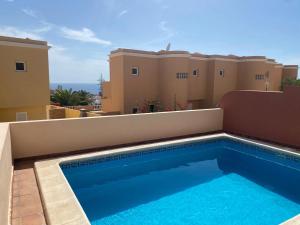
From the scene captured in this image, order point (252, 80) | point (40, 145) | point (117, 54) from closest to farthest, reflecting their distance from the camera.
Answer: point (40, 145) < point (117, 54) < point (252, 80)

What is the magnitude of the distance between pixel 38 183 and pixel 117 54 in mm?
16707

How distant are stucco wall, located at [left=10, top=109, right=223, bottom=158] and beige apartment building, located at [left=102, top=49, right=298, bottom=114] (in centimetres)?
1027

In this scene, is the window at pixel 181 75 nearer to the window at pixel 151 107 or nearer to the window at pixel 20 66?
the window at pixel 151 107

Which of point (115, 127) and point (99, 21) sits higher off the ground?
point (99, 21)

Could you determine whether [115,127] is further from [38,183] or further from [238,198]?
[238,198]

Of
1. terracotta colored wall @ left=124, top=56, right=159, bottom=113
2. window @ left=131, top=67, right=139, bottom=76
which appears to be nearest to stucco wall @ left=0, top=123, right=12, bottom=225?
terracotta colored wall @ left=124, top=56, right=159, bottom=113

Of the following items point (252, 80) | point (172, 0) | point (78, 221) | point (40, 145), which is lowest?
point (78, 221)

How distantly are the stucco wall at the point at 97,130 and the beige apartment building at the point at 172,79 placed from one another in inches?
404

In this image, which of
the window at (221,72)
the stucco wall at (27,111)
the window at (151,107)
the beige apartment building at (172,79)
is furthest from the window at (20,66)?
the window at (221,72)

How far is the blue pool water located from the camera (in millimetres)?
5637

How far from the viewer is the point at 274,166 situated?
9.27 meters

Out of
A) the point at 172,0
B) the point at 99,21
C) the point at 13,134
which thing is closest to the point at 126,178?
the point at 13,134

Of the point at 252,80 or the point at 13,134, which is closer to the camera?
the point at 13,134

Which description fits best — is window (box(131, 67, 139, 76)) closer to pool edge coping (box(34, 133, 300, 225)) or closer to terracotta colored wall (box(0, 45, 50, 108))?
terracotta colored wall (box(0, 45, 50, 108))
